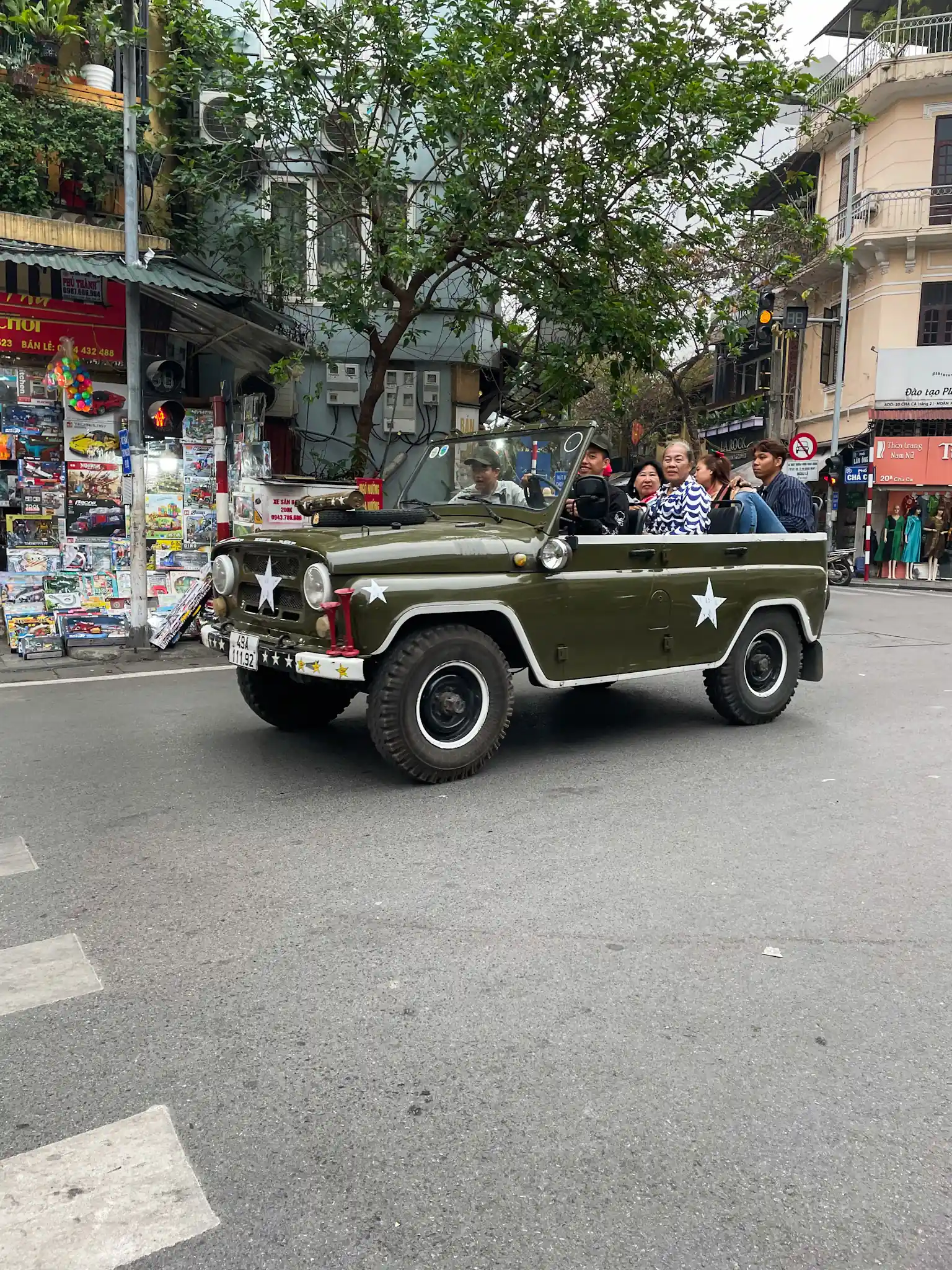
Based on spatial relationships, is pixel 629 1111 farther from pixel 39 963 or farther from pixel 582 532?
pixel 582 532

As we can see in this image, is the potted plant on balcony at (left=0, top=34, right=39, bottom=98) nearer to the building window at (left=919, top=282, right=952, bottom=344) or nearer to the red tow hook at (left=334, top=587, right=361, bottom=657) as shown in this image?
the red tow hook at (left=334, top=587, right=361, bottom=657)

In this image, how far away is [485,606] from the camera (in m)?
5.22

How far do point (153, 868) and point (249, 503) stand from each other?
7389 mm

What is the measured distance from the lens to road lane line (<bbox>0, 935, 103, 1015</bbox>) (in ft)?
9.93

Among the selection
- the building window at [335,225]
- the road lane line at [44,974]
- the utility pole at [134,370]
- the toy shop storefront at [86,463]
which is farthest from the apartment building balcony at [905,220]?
the road lane line at [44,974]

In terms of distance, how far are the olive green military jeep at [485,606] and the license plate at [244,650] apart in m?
0.01

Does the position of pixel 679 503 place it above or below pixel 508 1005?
above

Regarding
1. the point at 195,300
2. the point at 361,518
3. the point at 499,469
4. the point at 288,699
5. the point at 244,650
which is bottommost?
the point at 288,699

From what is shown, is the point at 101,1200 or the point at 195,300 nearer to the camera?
the point at 101,1200

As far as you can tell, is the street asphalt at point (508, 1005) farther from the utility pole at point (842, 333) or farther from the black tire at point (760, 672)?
the utility pole at point (842, 333)

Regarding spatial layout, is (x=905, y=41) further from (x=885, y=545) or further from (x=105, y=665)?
(x=105, y=665)

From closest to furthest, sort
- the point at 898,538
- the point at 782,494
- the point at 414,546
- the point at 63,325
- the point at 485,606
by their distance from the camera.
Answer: the point at 414,546 → the point at 485,606 → the point at 782,494 → the point at 63,325 → the point at 898,538

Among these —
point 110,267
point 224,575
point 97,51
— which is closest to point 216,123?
point 97,51

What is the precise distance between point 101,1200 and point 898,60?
96.8ft
